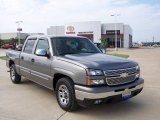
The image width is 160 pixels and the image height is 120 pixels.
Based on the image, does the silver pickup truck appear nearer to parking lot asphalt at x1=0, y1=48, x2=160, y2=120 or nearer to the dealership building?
parking lot asphalt at x1=0, y1=48, x2=160, y2=120

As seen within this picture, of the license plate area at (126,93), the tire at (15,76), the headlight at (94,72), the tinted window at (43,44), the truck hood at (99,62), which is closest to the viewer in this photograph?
the headlight at (94,72)

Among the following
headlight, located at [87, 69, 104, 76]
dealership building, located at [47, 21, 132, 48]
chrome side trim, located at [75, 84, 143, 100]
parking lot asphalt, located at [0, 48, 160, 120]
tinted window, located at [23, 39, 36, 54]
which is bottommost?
parking lot asphalt, located at [0, 48, 160, 120]

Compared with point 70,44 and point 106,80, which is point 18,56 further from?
point 106,80

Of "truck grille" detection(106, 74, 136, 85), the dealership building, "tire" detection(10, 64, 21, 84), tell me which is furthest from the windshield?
the dealership building

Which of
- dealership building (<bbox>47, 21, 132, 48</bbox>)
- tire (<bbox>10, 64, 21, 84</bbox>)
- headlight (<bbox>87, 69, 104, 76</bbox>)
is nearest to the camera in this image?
headlight (<bbox>87, 69, 104, 76</bbox>)

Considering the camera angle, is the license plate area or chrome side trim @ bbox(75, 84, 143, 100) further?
the license plate area

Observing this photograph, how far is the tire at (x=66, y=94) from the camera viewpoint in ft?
18.5

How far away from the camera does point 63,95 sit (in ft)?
19.7

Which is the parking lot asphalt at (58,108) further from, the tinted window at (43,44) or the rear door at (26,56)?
the tinted window at (43,44)

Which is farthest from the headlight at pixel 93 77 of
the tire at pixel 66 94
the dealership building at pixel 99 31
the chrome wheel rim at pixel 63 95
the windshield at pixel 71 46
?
the dealership building at pixel 99 31

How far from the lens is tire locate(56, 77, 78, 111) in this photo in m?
5.63

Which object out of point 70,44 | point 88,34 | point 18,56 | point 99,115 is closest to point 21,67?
point 18,56

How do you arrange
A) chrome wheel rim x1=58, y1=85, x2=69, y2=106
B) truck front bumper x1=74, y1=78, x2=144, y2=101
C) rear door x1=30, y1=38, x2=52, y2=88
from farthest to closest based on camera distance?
rear door x1=30, y1=38, x2=52, y2=88, chrome wheel rim x1=58, y1=85, x2=69, y2=106, truck front bumper x1=74, y1=78, x2=144, y2=101

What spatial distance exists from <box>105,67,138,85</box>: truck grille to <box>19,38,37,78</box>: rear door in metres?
3.15
